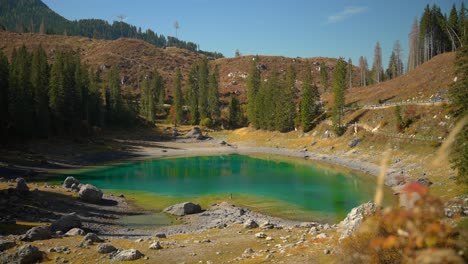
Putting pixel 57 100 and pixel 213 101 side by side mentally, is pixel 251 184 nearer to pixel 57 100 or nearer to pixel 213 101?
pixel 57 100

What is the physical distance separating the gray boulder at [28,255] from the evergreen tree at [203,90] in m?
130

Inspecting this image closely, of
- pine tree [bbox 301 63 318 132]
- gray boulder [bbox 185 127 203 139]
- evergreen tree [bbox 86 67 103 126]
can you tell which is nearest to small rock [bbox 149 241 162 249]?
pine tree [bbox 301 63 318 132]

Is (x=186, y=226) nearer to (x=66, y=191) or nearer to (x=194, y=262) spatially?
(x=194, y=262)

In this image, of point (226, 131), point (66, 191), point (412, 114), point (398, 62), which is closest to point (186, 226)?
point (66, 191)

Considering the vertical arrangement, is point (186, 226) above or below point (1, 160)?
below

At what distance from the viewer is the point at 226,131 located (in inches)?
5635

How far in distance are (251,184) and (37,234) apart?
130 ft

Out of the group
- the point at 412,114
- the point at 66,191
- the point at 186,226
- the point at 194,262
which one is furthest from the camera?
the point at 412,114

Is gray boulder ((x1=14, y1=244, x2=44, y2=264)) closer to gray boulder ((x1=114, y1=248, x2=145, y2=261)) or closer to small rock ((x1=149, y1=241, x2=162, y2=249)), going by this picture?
gray boulder ((x1=114, y1=248, x2=145, y2=261))

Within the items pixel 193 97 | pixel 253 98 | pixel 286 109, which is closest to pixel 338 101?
pixel 286 109

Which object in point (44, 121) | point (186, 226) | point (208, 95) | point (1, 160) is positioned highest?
point (208, 95)

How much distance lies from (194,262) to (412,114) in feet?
234

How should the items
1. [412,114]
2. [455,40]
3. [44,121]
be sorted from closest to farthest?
[412,114] → [44,121] → [455,40]

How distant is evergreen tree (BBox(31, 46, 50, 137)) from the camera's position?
9044cm
